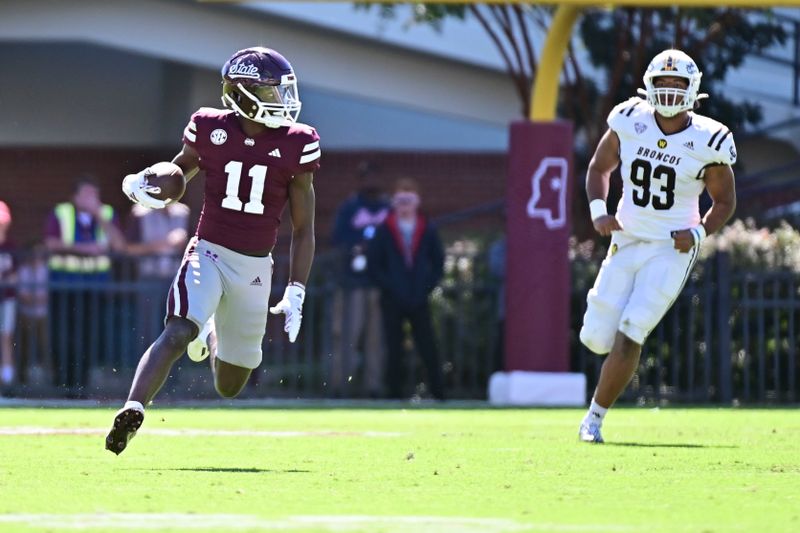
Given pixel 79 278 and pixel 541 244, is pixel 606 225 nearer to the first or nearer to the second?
pixel 541 244

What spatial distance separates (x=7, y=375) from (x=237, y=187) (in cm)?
688

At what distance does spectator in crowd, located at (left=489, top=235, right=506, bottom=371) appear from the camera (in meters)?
15.2

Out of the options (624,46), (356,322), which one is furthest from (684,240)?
(624,46)

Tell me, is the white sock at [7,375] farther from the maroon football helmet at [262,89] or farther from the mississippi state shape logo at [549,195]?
the maroon football helmet at [262,89]

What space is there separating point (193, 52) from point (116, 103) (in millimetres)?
2399

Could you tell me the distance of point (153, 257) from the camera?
15.0 m

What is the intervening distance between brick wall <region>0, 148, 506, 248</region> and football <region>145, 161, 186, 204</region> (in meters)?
11.9
